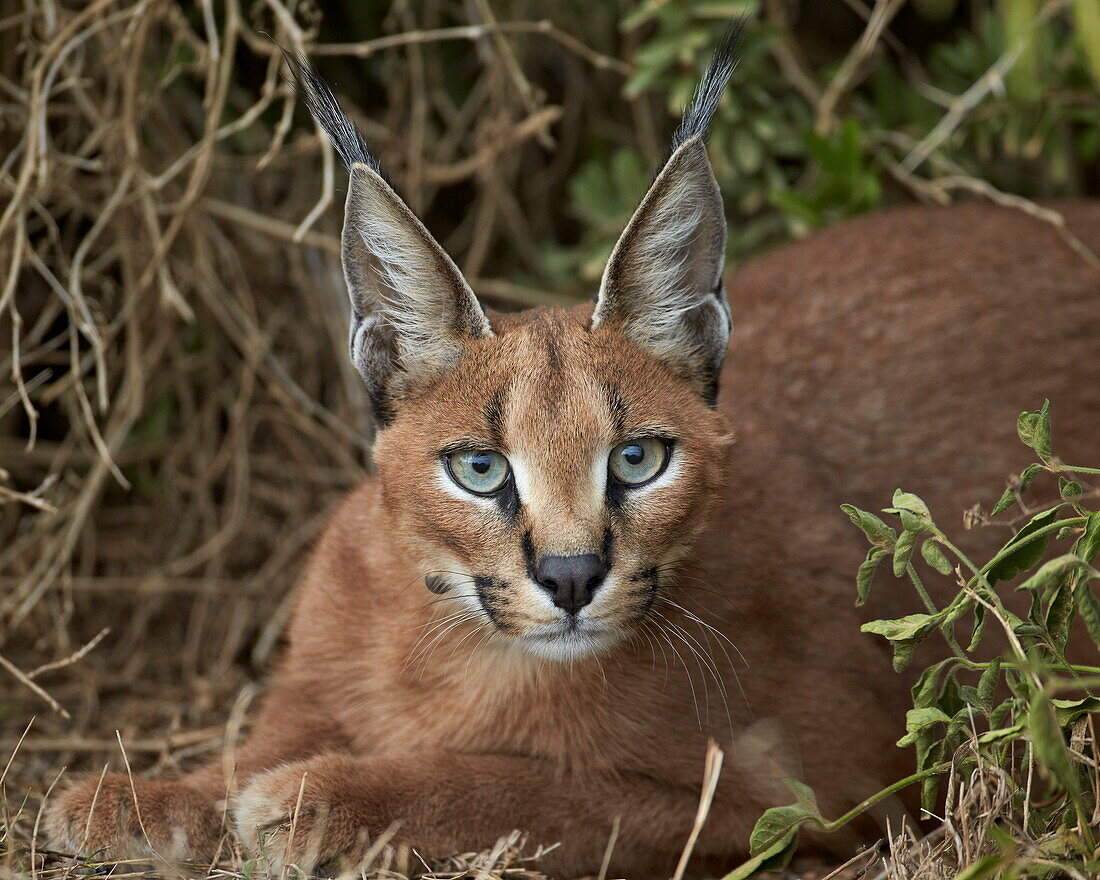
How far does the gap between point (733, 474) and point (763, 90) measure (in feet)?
7.39

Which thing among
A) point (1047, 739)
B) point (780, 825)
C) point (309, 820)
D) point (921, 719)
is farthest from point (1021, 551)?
point (309, 820)

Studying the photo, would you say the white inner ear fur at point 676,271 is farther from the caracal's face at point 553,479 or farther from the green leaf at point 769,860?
the green leaf at point 769,860

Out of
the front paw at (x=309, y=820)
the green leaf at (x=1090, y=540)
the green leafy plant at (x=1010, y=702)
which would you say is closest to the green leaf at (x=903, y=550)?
the green leafy plant at (x=1010, y=702)

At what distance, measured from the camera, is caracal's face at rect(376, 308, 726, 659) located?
2715 millimetres

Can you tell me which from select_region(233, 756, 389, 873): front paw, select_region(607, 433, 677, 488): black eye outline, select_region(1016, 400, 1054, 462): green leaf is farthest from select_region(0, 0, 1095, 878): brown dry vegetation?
select_region(1016, 400, 1054, 462): green leaf

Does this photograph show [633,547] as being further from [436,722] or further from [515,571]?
[436,722]

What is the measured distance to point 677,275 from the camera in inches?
122

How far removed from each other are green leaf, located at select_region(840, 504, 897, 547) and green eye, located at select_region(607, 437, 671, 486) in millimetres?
449

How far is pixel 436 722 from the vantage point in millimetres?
3234

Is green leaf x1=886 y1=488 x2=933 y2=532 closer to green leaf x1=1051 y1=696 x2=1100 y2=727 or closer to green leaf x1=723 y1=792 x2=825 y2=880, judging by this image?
green leaf x1=1051 y1=696 x2=1100 y2=727

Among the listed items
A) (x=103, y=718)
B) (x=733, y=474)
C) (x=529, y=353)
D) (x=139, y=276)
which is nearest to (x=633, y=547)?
(x=529, y=353)

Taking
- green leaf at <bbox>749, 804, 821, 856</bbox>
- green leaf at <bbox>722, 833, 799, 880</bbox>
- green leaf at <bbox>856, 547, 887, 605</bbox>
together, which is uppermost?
green leaf at <bbox>856, 547, 887, 605</bbox>

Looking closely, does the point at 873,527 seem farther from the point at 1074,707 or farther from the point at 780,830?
the point at 780,830

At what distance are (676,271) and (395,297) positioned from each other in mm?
696
